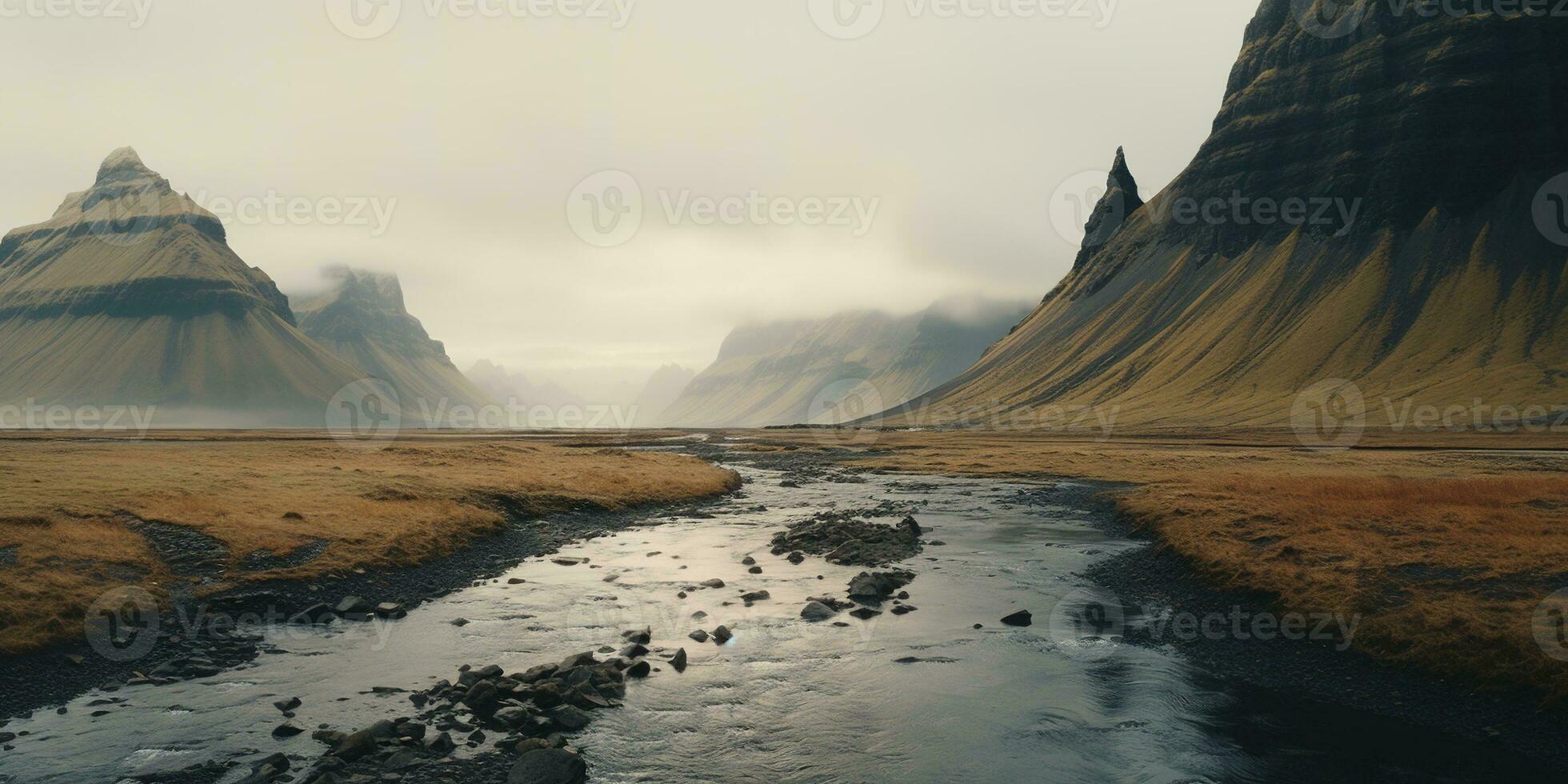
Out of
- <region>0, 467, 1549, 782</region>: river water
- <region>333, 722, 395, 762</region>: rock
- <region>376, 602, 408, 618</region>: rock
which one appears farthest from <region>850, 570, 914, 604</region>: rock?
<region>333, 722, 395, 762</region>: rock

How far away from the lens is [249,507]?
128ft

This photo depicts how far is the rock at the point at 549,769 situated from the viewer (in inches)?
603

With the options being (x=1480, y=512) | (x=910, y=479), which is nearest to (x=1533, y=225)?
(x=910, y=479)

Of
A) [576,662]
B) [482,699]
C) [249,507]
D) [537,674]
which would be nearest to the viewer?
[482,699]

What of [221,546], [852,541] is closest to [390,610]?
[221,546]

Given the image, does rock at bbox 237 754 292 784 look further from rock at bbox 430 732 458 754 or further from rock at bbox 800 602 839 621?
rock at bbox 800 602 839 621

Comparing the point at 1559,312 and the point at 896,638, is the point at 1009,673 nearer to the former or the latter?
the point at 896,638

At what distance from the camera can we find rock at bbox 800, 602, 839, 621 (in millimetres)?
28219

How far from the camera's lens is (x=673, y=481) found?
70.3 metres

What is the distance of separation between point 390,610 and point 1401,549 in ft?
124

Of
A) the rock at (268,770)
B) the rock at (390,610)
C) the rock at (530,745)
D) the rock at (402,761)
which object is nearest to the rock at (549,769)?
the rock at (530,745)

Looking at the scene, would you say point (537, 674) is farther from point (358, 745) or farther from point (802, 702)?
point (802, 702)

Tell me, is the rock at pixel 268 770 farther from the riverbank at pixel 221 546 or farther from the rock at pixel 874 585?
the rock at pixel 874 585

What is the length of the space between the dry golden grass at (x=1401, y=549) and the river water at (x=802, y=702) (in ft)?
16.7
